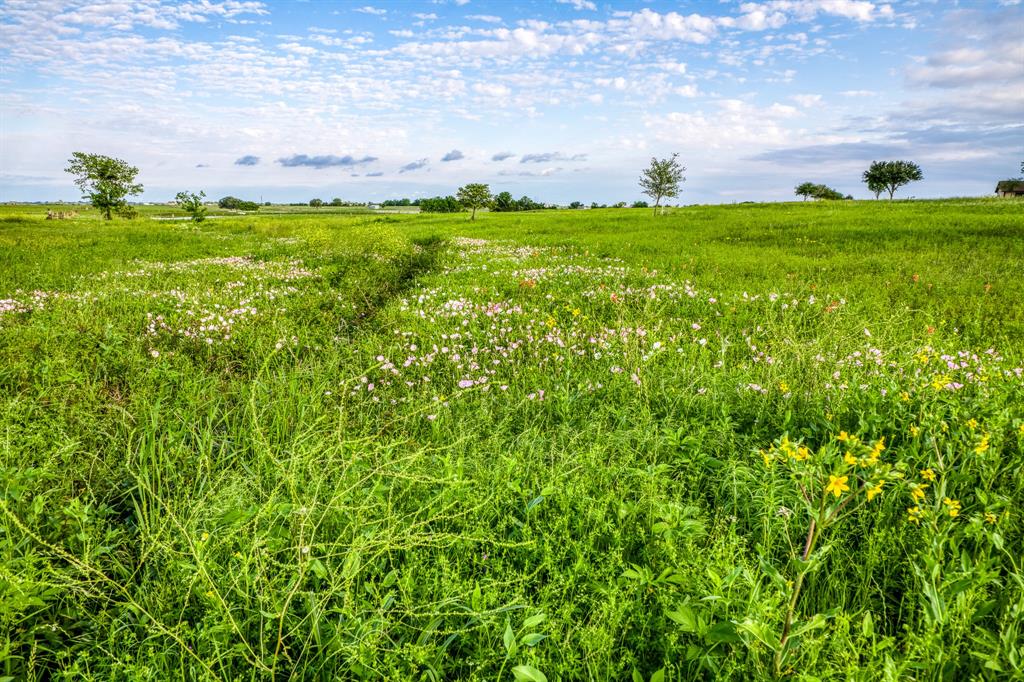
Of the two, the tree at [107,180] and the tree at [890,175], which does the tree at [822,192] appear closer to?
the tree at [890,175]

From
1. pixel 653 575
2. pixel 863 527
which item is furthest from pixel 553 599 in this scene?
pixel 863 527

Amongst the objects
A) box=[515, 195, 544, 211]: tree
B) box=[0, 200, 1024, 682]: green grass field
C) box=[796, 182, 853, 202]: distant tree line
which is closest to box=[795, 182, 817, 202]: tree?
box=[796, 182, 853, 202]: distant tree line

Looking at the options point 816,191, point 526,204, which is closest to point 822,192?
point 816,191

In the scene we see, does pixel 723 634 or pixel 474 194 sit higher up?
pixel 474 194

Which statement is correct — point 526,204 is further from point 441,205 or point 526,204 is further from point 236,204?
point 236,204

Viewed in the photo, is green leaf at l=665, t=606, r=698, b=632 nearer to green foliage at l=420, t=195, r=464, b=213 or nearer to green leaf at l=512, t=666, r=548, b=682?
green leaf at l=512, t=666, r=548, b=682

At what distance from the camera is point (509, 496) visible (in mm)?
3180

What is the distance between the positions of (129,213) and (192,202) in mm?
35143

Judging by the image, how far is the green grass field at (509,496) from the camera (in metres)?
2.13

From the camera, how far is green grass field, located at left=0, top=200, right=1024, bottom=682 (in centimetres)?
213

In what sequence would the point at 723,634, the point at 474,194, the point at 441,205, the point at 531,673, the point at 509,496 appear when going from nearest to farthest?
the point at 531,673
the point at 723,634
the point at 509,496
the point at 474,194
the point at 441,205

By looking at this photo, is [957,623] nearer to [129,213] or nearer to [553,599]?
[553,599]

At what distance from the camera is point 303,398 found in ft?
15.3

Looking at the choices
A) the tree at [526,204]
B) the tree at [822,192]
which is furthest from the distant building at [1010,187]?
the tree at [526,204]
